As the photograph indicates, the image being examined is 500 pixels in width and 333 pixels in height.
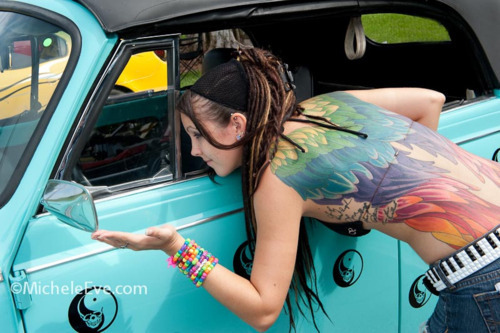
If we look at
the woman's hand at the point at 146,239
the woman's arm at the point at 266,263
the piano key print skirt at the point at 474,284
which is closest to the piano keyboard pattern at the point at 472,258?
the piano key print skirt at the point at 474,284

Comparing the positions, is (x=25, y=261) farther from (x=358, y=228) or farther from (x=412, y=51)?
(x=412, y=51)

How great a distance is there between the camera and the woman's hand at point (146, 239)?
1406 mm

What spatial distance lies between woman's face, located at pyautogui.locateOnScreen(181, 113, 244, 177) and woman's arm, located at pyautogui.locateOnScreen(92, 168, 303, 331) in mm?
134

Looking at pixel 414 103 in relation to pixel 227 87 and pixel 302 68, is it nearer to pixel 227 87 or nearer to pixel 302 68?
pixel 227 87

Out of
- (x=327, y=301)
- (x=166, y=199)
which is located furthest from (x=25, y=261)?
(x=327, y=301)

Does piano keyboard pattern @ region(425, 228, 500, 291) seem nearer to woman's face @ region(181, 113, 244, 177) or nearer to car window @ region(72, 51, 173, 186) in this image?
woman's face @ region(181, 113, 244, 177)

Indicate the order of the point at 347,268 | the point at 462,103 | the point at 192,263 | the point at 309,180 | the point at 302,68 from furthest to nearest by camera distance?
the point at 302,68
the point at 462,103
the point at 347,268
the point at 309,180
the point at 192,263

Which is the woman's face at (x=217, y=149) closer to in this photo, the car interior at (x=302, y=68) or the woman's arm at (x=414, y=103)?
the car interior at (x=302, y=68)

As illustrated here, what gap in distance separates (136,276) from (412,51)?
2.43 m

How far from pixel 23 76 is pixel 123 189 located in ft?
1.56

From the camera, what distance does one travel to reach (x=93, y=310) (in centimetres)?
151

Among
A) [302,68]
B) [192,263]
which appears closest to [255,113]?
[192,263]

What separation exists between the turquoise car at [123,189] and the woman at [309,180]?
0.15m

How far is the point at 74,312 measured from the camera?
4.91ft
